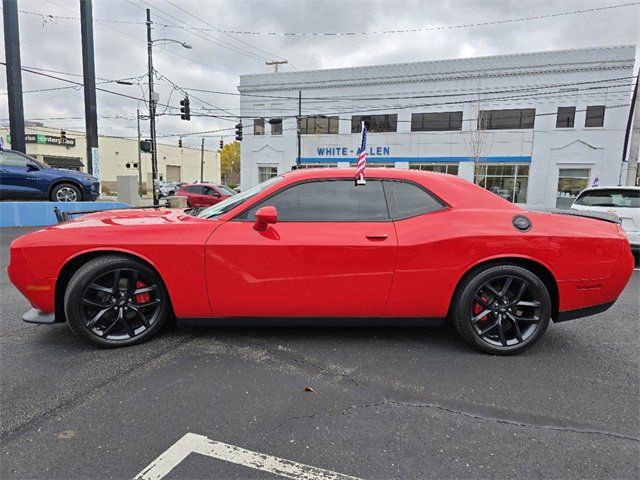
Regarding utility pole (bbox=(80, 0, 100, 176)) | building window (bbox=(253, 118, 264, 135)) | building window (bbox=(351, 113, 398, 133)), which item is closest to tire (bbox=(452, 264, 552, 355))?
utility pole (bbox=(80, 0, 100, 176))

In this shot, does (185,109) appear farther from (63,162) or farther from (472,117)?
(63,162)

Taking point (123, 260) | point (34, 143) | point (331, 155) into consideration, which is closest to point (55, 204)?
point (123, 260)

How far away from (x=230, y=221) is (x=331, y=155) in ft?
83.5

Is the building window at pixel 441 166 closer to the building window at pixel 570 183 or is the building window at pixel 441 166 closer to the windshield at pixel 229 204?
the building window at pixel 570 183

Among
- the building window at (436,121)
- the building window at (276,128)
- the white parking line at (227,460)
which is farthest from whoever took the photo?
the building window at (276,128)

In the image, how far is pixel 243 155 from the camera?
30.4 m

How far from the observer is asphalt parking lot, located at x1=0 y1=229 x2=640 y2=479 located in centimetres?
199

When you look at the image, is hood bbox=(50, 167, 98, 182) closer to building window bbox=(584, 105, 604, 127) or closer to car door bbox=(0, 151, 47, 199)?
car door bbox=(0, 151, 47, 199)

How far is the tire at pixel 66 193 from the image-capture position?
1075 centimetres

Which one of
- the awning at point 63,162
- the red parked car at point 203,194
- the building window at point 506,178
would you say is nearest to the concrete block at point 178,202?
the red parked car at point 203,194

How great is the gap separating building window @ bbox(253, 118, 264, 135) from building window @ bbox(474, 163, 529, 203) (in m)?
15.8

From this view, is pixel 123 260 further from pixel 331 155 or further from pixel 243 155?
pixel 243 155

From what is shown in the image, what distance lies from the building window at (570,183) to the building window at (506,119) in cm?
355

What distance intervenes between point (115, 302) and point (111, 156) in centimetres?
6528
